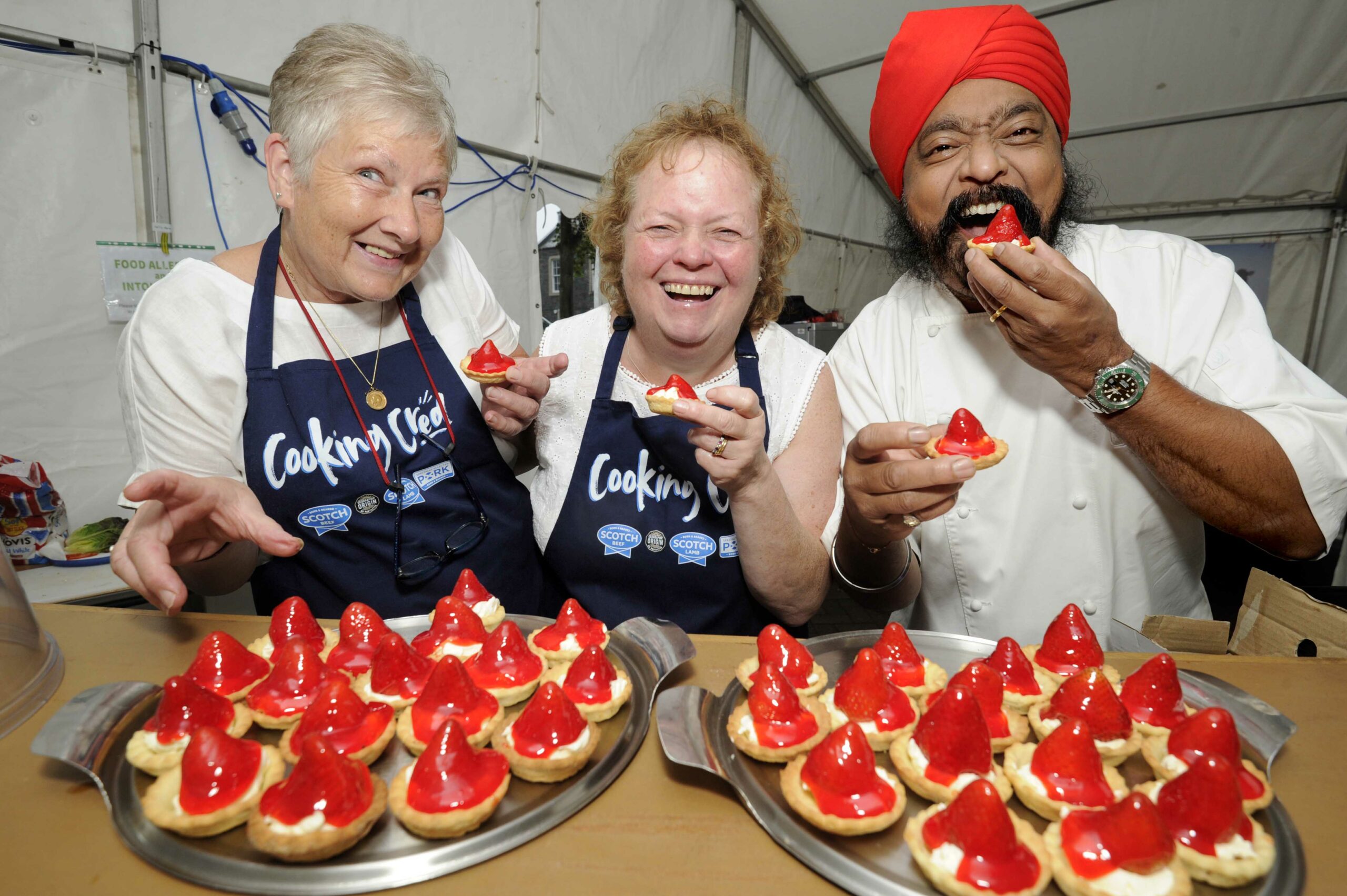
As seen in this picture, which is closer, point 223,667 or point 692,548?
point 223,667

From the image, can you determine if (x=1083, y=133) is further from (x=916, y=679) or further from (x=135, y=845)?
(x=135, y=845)

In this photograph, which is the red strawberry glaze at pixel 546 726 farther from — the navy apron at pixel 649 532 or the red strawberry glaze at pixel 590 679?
the navy apron at pixel 649 532

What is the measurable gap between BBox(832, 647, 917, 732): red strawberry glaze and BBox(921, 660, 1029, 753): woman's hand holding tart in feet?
0.19

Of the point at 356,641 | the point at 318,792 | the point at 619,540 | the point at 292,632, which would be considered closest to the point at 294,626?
the point at 292,632

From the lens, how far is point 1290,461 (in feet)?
6.39

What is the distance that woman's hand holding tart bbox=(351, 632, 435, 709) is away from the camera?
1479 millimetres

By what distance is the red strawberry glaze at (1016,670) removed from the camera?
1.50 meters

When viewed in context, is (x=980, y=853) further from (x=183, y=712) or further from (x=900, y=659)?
(x=183, y=712)

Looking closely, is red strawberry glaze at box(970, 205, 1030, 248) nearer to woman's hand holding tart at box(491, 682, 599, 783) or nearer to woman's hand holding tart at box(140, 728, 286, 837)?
woman's hand holding tart at box(491, 682, 599, 783)

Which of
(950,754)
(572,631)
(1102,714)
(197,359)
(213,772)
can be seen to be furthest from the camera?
(197,359)

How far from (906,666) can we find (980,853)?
60 cm

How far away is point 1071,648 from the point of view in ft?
5.32

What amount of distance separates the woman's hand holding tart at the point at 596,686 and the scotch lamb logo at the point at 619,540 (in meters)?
0.90

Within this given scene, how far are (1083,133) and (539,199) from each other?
24.1 feet
